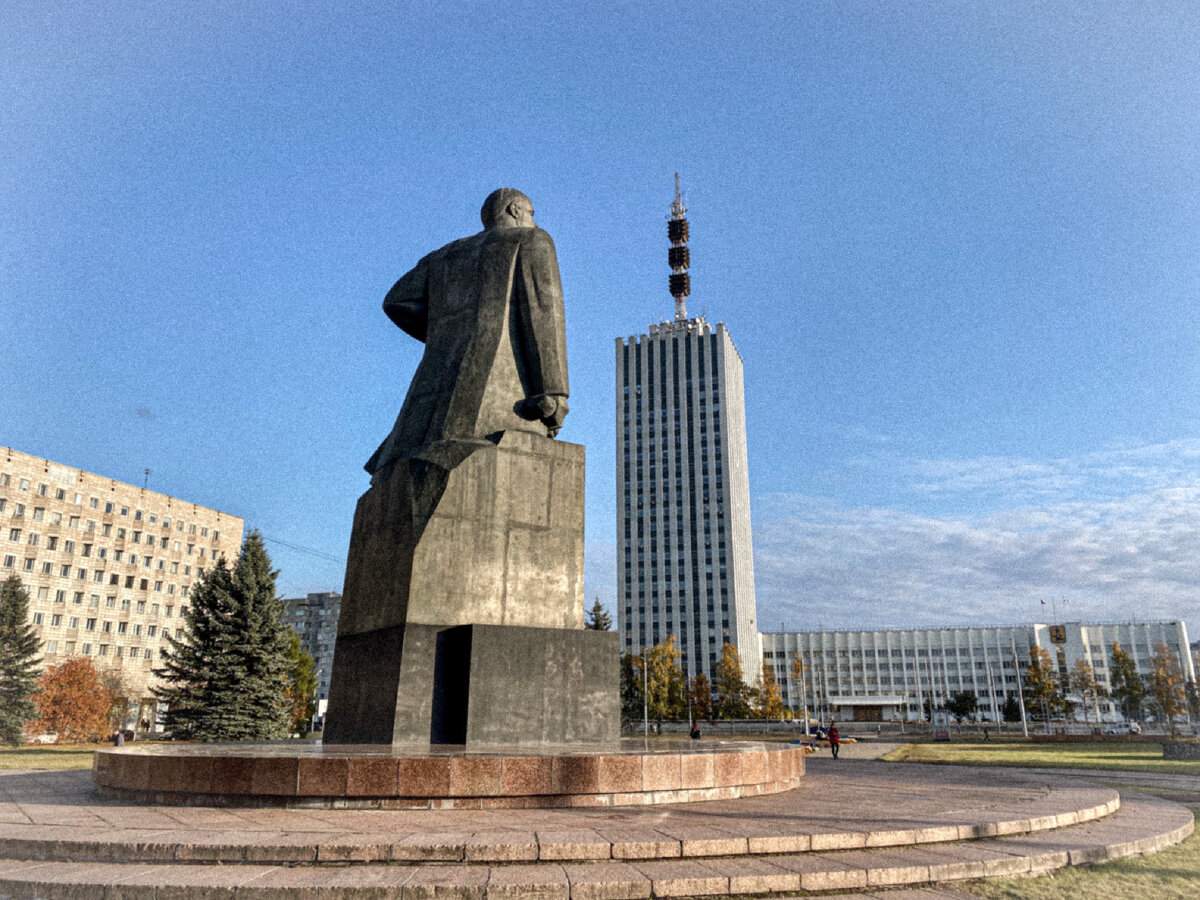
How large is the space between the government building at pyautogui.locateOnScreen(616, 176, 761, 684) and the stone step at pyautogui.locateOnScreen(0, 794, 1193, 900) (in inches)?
3805

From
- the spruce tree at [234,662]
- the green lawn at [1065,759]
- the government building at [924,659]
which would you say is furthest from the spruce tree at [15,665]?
the government building at [924,659]

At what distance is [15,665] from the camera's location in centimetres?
3947

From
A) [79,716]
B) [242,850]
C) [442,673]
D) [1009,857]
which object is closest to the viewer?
[242,850]

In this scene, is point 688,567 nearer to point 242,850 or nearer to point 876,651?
point 876,651

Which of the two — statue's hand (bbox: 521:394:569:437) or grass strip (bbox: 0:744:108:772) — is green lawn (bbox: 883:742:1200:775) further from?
grass strip (bbox: 0:744:108:772)

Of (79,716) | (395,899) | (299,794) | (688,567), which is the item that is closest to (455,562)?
(299,794)

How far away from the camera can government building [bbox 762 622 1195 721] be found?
4427 inches

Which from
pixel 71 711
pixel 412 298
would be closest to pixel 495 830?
pixel 412 298

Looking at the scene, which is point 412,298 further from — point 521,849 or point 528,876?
point 528,876

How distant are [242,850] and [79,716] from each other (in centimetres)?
4855

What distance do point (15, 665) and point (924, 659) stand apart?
373 ft

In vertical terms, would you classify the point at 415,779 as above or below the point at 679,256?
below

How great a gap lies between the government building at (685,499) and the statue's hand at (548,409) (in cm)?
9217

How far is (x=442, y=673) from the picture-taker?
9211mm
